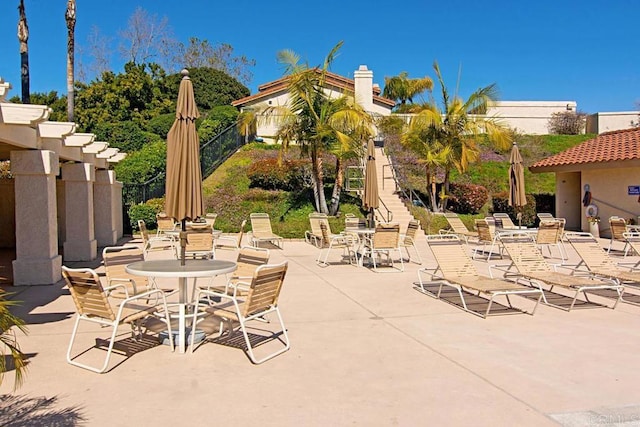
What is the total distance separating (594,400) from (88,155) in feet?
42.7

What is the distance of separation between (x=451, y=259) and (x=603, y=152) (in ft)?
52.1

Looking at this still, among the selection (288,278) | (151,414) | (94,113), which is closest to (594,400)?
(151,414)

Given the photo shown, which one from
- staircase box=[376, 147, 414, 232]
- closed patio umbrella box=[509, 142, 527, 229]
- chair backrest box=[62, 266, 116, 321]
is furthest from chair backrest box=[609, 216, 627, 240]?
chair backrest box=[62, 266, 116, 321]

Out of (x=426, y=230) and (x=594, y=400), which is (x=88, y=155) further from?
(x=594, y=400)

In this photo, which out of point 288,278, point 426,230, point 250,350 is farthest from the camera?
point 426,230

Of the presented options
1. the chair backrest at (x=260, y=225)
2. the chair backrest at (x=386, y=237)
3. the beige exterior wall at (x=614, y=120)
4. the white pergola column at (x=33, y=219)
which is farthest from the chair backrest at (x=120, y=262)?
the beige exterior wall at (x=614, y=120)

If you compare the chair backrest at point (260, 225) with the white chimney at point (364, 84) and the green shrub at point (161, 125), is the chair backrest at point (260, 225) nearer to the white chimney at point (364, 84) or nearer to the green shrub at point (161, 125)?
the white chimney at point (364, 84)

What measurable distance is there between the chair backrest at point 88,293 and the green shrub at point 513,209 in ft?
65.6

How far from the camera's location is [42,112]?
8.19m

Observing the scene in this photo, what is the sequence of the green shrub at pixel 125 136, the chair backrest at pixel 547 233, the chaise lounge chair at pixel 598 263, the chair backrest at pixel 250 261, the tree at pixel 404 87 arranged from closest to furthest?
the chair backrest at pixel 250 261 < the chaise lounge chair at pixel 598 263 < the chair backrest at pixel 547 233 < the green shrub at pixel 125 136 < the tree at pixel 404 87

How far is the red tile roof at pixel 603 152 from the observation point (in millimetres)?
19859

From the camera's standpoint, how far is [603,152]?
2114cm

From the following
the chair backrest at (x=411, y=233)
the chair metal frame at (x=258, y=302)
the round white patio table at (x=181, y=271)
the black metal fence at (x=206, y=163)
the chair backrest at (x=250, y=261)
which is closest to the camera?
the chair metal frame at (x=258, y=302)

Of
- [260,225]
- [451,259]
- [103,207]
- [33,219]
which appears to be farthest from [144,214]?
[451,259]
